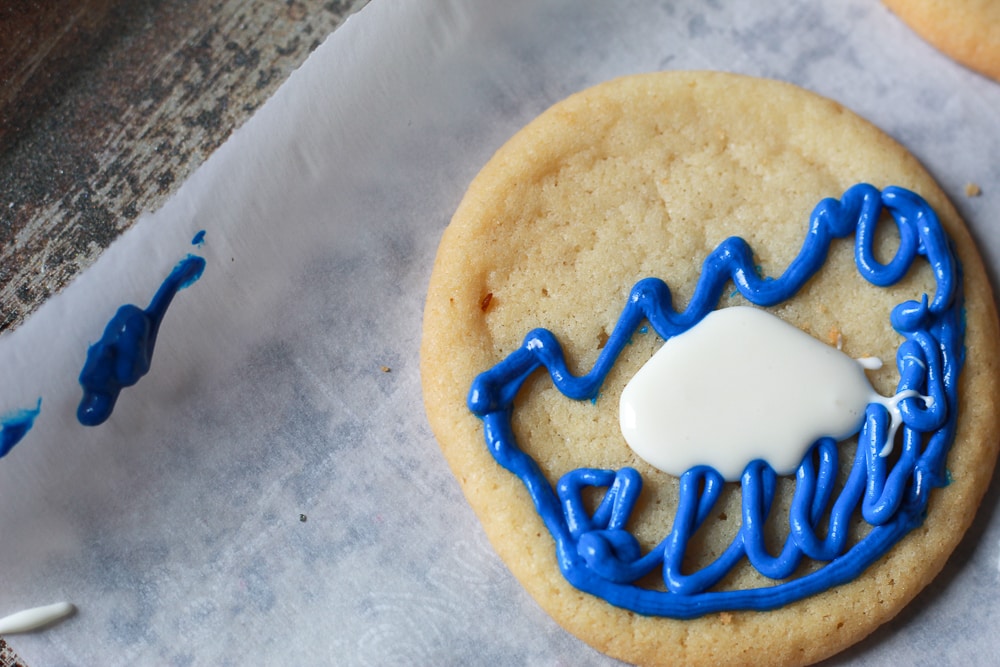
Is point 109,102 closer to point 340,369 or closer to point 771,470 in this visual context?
point 340,369

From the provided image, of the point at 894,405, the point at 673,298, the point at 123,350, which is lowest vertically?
the point at 894,405

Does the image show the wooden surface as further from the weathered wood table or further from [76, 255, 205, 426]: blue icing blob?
[76, 255, 205, 426]: blue icing blob

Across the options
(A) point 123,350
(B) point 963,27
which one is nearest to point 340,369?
(A) point 123,350

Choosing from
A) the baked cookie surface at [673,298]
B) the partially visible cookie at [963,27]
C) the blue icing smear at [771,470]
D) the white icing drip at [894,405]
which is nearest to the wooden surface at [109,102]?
the baked cookie surface at [673,298]

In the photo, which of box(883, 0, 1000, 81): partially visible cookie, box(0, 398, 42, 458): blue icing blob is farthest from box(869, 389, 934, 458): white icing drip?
box(0, 398, 42, 458): blue icing blob

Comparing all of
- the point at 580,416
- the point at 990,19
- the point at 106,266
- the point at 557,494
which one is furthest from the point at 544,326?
the point at 990,19
